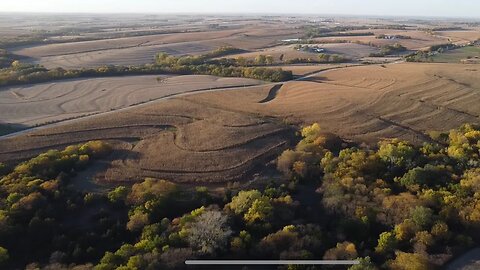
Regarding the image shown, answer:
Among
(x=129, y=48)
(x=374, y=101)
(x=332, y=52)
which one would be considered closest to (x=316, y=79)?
(x=374, y=101)

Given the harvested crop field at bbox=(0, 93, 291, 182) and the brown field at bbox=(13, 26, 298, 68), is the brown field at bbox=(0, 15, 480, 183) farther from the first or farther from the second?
the brown field at bbox=(13, 26, 298, 68)

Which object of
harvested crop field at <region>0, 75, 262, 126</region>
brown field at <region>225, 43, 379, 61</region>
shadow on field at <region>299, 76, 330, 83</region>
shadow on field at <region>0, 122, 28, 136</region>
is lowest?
shadow on field at <region>0, 122, 28, 136</region>

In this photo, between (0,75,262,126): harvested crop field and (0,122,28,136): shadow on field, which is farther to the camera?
(0,75,262,126): harvested crop field

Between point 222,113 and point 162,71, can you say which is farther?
point 162,71

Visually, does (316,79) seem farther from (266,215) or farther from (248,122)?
(266,215)

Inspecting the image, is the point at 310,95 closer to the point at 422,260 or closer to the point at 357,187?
the point at 357,187

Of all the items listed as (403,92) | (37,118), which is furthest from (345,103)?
(37,118)

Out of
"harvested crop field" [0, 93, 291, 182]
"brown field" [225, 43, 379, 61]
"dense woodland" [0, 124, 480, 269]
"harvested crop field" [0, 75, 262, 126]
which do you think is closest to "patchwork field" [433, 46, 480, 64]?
"brown field" [225, 43, 379, 61]
